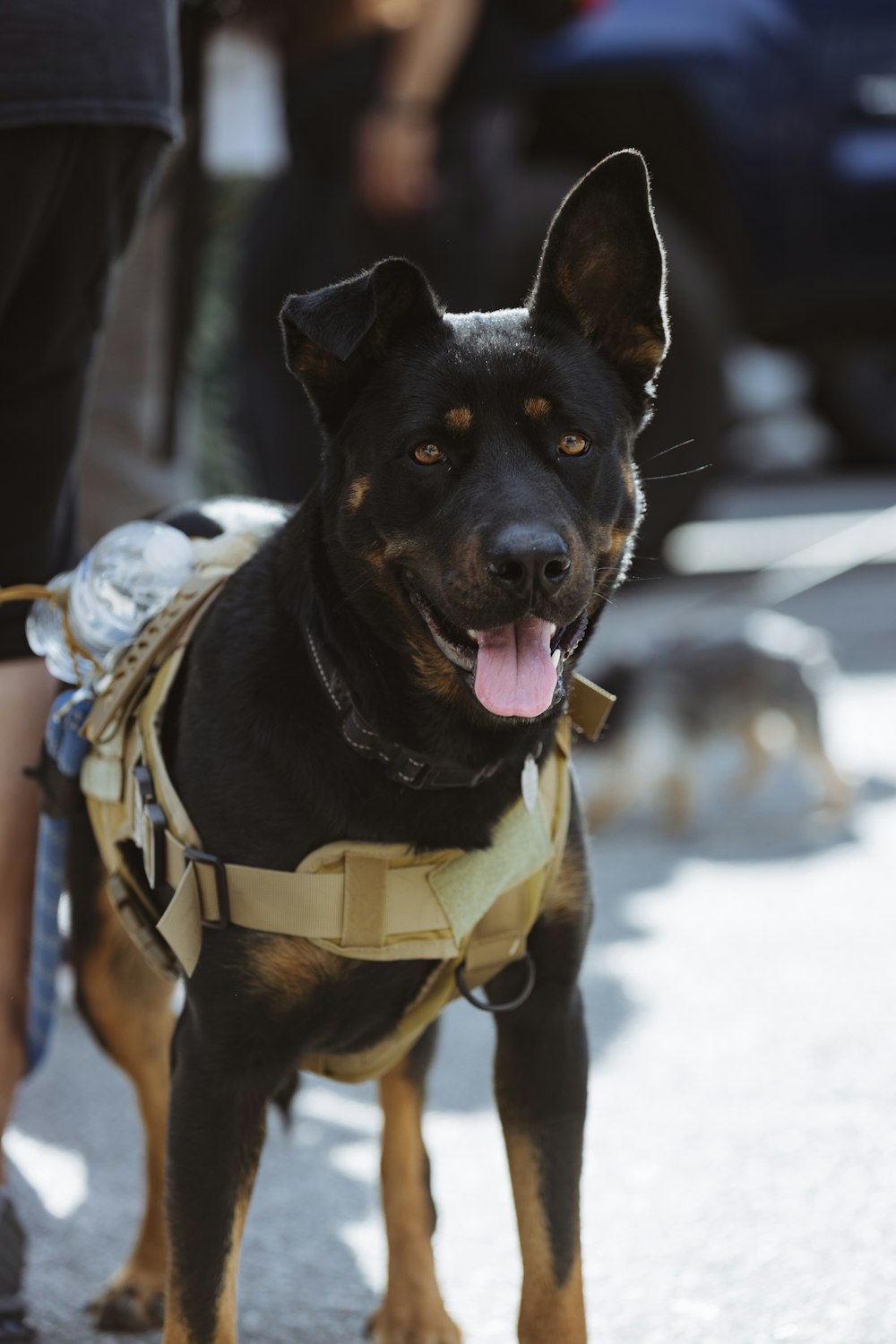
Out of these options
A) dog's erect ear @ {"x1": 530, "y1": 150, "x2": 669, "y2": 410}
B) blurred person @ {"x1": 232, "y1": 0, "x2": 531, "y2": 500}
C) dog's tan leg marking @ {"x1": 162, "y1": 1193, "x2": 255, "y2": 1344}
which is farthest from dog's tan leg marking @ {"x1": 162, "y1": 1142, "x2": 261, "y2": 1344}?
blurred person @ {"x1": 232, "y1": 0, "x2": 531, "y2": 500}

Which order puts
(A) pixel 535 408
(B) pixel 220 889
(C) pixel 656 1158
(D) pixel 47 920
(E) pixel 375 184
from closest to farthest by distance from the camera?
(B) pixel 220 889 < (A) pixel 535 408 < (D) pixel 47 920 < (C) pixel 656 1158 < (E) pixel 375 184

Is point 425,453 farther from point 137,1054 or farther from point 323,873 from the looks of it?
point 137,1054

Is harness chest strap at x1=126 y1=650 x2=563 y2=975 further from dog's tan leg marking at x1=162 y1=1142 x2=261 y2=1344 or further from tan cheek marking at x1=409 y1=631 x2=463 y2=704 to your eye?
dog's tan leg marking at x1=162 y1=1142 x2=261 y2=1344

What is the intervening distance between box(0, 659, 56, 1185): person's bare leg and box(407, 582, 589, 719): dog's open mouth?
87 cm

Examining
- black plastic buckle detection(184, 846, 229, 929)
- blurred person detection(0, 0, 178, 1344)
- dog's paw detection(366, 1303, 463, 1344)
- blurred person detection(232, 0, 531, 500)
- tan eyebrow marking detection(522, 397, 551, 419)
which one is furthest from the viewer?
blurred person detection(232, 0, 531, 500)

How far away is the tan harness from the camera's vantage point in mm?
2371

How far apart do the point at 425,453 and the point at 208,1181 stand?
1010 millimetres

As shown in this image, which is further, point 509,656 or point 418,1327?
point 418,1327

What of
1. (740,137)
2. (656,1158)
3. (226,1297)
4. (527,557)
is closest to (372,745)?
(527,557)

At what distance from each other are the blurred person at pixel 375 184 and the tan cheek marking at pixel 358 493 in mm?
3501

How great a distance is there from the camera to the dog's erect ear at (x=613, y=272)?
8.25 ft

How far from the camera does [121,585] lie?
2.84m

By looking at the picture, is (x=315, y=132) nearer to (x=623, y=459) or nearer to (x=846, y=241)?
(x=846, y=241)

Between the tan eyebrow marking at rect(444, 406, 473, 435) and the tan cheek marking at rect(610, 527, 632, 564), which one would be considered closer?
the tan eyebrow marking at rect(444, 406, 473, 435)
